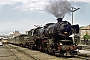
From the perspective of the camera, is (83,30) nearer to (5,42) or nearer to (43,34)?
(5,42)

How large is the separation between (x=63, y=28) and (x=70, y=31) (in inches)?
30.0

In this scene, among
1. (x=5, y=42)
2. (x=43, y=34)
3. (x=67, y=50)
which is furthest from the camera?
(x=5, y=42)

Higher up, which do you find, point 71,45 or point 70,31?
point 70,31

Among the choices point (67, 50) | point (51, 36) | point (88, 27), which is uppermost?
point (88, 27)

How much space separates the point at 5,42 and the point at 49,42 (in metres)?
49.0

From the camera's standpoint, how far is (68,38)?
65.9ft

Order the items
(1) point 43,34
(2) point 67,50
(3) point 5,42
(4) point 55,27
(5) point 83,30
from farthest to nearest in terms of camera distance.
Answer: (5) point 83,30 < (3) point 5,42 < (1) point 43,34 < (4) point 55,27 < (2) point 67,50

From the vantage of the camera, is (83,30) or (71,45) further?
(83,30)

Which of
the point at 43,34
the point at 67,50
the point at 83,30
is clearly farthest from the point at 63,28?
the point at 83,30

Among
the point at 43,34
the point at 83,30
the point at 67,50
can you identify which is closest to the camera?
→ the point at 67,50

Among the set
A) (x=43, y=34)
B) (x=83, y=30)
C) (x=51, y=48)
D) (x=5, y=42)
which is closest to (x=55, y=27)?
(x=51, y=48)

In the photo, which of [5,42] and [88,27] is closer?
[5,42]

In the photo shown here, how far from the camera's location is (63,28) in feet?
65.3

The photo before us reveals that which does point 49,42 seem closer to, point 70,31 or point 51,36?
point 51,36
